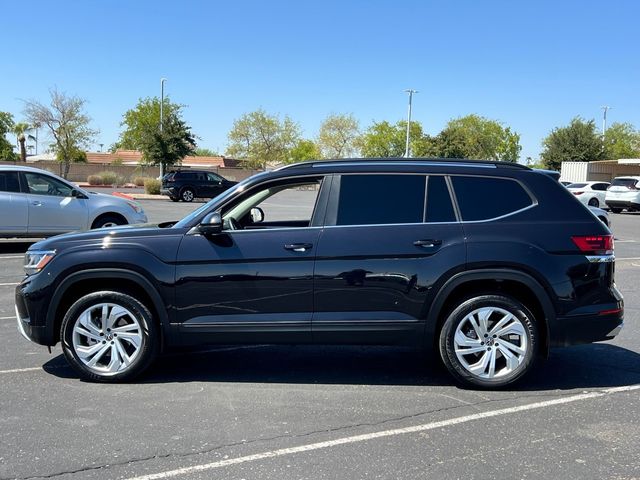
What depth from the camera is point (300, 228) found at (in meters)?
5.10

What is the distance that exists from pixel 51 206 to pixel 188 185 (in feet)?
67.5

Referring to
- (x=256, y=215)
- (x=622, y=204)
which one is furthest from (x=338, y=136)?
(x=256, y=215)

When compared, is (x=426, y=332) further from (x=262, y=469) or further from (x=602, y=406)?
(x=262, y=469)

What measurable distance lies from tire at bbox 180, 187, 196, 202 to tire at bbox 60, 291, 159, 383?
27853 mm

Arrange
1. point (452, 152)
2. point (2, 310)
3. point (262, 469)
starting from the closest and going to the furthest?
point (262, 469) → point (2, 310) → point (452, 152)

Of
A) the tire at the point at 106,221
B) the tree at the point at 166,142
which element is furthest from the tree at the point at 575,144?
the tire at the point at 106,221

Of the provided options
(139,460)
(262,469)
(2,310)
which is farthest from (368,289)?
(2,310)

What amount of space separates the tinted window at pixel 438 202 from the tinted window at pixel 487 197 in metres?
0.09

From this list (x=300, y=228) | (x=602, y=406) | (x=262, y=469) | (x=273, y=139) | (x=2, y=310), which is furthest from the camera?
(x=273, y=139)

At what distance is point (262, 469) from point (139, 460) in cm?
76

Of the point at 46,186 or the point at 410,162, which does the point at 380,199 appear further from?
the point at 46,186

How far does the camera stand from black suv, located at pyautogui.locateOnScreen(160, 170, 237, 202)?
106 ft

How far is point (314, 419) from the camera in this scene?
4.45 m

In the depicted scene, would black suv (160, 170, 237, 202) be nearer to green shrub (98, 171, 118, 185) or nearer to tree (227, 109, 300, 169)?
green shrub (98, 171, 118, 185)
